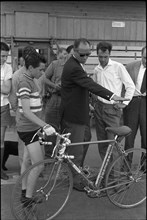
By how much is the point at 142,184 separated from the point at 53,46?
4585 mm

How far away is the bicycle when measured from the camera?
2.65 m

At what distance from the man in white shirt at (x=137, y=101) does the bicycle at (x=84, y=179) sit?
509mm

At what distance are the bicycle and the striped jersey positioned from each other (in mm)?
212

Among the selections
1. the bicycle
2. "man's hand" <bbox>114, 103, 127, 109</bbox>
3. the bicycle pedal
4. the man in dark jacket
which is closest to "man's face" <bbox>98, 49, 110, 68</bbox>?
the man in dark jacket

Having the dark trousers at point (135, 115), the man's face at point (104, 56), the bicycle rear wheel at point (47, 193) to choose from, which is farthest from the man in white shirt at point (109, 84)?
the bicycle rear wheel at point (47, 193)

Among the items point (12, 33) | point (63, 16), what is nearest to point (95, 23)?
point (63, 16)

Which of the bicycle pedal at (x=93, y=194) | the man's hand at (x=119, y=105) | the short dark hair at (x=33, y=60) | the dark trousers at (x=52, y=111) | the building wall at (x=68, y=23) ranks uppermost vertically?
the building wall at (x=68, y=23)

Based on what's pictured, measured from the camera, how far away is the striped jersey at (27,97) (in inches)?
100

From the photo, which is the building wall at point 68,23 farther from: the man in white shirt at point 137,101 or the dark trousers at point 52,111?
the man in white shirt at point 137,101

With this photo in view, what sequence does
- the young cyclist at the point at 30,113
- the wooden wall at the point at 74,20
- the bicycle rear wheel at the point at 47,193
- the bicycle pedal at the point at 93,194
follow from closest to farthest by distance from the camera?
the young cyclist at the point at 30,113 → the bicycle rear wheel at the point at 47,193 → the bicycle pedal at the point at 93,194 → the wooden wall at the point at 74,20

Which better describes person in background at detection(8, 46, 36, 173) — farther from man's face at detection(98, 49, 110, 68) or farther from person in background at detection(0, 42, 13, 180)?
man's face at detection(98, 49, 110, 68)

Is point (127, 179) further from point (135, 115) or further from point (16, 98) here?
point (16, 98)

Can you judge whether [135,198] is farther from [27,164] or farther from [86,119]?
[27,164]

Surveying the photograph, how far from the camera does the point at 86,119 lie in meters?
2.96
